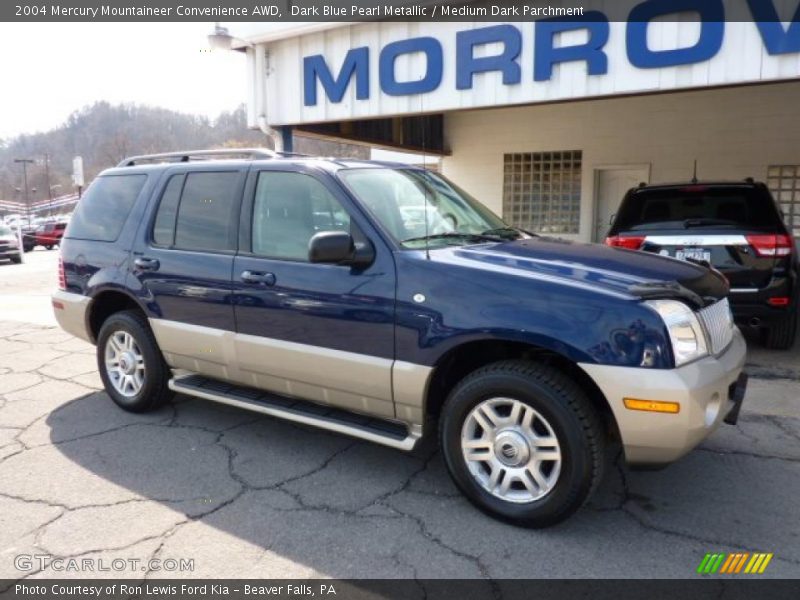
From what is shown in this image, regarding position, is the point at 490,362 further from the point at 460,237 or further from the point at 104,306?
the point at 104,306

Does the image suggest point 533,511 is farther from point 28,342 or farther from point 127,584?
point 28,342

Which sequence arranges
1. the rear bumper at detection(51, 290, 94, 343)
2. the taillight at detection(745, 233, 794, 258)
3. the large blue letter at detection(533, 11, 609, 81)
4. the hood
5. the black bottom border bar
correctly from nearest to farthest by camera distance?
the black bottom border bar → the hood → the rear bumper at detection(51, 290, 94, 343) → the taillight at detection(745, 233, 794, 258) → the large blue letter at detection(533, 11, 609, 81)

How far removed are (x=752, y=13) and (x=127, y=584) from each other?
6.46 metres

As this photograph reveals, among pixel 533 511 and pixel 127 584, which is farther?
pixel 533 511

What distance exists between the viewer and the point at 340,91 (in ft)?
27.1

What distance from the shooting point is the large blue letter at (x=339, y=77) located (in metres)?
8.02

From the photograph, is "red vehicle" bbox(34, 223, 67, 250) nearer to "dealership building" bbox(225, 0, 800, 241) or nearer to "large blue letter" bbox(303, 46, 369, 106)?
"dealership building" bbox(225, 0, 800, 241)

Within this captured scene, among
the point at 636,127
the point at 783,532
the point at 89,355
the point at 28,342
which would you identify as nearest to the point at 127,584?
the point at 783,532

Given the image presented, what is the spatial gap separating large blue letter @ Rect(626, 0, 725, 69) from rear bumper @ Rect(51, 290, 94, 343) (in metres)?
5.55

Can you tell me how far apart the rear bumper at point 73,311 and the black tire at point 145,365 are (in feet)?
0.73

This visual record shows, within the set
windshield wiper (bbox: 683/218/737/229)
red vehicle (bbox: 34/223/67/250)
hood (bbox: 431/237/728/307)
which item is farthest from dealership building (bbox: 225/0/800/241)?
red vehicle (bbox: 34/223/67/250)

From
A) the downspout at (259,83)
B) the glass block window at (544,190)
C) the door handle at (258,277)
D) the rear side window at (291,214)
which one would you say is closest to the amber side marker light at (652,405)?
the rear side window at (291,214)

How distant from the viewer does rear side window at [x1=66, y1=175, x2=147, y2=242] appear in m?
4.79

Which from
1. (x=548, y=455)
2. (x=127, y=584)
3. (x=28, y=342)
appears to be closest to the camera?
(x=127, y=584)
